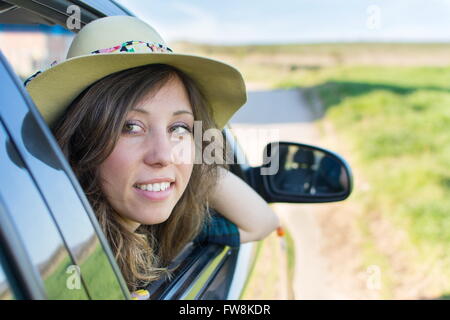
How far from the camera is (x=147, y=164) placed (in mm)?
1483

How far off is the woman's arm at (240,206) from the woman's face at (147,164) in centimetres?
51

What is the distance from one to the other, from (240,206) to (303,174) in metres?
0.56

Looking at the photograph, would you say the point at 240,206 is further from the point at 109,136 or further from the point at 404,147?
the point at 404,147

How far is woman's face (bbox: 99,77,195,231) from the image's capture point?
148 centimetres

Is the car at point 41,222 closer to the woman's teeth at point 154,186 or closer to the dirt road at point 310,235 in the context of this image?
the woman's teeth at point 154,186

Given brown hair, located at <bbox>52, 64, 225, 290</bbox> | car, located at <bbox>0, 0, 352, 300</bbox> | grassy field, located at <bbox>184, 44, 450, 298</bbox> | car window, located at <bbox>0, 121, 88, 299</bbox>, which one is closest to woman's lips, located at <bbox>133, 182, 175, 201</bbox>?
brown hair, located at <bbox>52, 64, 225, 290</bbox>

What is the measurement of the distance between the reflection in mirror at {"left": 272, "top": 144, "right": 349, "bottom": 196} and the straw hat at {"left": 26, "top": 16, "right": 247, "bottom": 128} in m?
0.80

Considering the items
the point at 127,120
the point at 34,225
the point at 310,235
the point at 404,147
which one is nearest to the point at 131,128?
the point at 127,120

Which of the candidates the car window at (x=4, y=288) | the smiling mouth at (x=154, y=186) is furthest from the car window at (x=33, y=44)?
the car window at (x=4, y=288)

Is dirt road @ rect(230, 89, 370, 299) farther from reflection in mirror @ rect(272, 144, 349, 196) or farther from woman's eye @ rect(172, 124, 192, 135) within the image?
woman's eye @ rect(172, 124, 192, 135)

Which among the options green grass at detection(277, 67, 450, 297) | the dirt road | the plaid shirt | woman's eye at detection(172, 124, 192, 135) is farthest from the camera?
green grass at detection(277, 67, 450, 297)

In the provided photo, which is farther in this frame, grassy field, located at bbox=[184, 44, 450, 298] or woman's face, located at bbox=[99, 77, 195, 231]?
grassy field, located at bbox=[184, 44, 450, 298]
